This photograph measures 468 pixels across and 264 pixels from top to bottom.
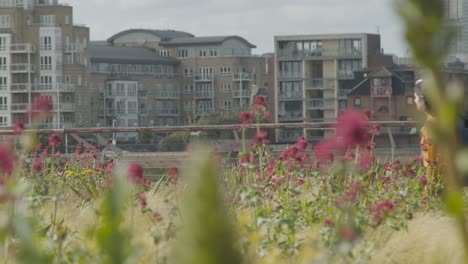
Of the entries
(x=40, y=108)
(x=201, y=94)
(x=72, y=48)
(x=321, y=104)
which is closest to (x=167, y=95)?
(x=201, y=94)

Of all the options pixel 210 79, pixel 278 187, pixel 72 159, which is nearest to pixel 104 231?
pixel 278 187

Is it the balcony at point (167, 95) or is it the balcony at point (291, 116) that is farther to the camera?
the balcony at point (167, 95)

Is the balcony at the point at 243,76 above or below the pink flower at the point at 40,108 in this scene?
above

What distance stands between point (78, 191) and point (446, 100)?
661 centimetres

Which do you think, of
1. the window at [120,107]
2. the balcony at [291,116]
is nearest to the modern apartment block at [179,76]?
the window at [120,107]

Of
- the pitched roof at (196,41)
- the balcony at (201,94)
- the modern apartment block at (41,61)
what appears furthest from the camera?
the pitched roof at (196,41)

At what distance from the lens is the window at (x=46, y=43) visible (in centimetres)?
10188

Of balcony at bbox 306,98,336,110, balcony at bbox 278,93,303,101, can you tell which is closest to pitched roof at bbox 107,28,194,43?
balcony at bbox 278,93,303,101

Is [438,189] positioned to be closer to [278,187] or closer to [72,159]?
[278,187]

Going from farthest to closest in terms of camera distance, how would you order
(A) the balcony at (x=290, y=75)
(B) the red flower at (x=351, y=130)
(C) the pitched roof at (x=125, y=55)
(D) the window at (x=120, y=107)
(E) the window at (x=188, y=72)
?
1. (E) the window at (x=188, y=72)
2. (C) the pitched roof at (x=125, y=55)
3. (D) the window at (x=120, y=107)
4. (A) the balcony at (x=290, y=75)
5. (B) the red flower at (x=351, y=130)

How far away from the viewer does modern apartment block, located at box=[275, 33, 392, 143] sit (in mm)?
101562

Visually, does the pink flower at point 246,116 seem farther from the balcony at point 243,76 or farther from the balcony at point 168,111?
the balcony at point 243,76

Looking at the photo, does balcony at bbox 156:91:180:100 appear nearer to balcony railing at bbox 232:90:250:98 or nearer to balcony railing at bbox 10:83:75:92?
balcony railing at bbox 232:90:250:98

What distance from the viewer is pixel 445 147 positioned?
1799 millimetres
